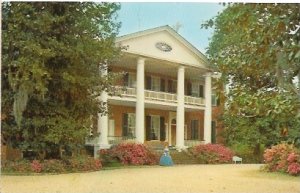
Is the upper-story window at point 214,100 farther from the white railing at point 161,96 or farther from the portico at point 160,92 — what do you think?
the white railing at point 161,96

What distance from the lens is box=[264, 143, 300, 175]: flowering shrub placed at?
4180 millimetres

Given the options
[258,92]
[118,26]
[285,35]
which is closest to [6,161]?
[118,26]

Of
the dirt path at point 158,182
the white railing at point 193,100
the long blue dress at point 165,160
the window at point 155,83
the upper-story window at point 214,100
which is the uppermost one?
the window at point 155,83

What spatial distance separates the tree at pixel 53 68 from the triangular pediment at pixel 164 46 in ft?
0.76

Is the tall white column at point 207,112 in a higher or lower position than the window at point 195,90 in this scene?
lower

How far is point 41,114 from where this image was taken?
4.73m

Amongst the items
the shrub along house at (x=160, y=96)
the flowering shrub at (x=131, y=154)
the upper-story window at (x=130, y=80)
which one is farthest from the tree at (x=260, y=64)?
the upper-story window at (x=130, y=80)

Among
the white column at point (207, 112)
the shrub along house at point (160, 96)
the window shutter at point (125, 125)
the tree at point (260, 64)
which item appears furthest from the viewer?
the window shutter at point (125, 125)

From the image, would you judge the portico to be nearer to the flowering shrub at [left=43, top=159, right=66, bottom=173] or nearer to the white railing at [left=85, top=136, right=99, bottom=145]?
the white railing at [left=85, top=136, right=99, bottom=145]

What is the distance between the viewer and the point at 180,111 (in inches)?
202

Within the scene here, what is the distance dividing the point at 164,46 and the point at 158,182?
1.38 meters

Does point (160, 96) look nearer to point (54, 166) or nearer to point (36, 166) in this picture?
point (54, 166)

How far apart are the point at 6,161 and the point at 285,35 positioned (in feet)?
8.23

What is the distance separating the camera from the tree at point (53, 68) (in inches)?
166
